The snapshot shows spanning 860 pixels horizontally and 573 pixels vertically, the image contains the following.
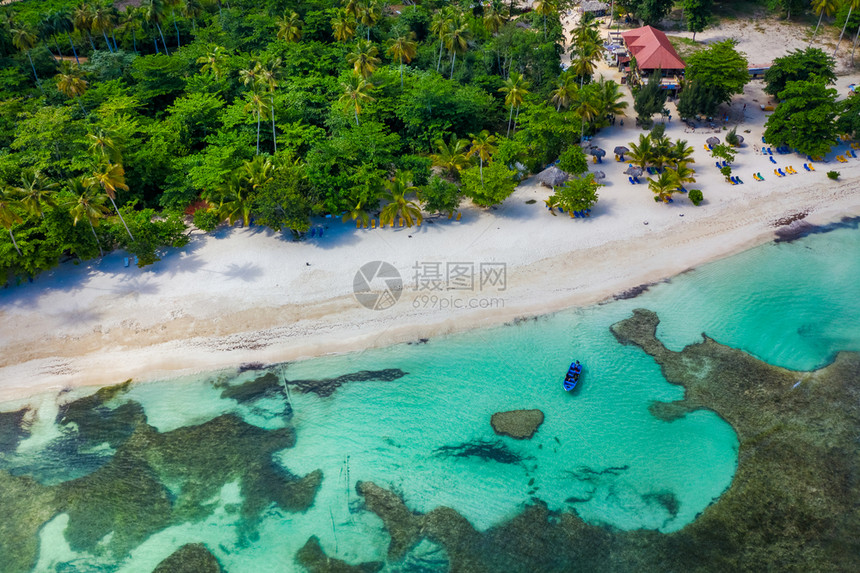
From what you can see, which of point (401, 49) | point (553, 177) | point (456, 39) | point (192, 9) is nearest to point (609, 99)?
point (553, 177)

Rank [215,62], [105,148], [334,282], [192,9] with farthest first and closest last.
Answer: [192,9], [215,62], [105,148], [334,282]

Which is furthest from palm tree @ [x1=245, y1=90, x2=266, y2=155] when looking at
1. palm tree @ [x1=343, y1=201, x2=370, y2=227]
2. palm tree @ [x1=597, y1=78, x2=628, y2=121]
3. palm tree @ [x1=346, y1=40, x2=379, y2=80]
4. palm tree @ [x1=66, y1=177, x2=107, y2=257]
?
palm tree @ [x1=597, y1=78, x2=628, y2=121]

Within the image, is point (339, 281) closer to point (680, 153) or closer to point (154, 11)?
point (680, 153)

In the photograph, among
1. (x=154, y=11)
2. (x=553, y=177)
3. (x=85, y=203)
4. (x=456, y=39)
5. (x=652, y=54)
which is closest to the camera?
(x=85, y=203)

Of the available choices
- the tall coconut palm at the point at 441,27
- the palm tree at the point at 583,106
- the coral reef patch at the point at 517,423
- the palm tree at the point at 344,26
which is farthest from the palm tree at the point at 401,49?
the coral reef patch at the point at 517,423

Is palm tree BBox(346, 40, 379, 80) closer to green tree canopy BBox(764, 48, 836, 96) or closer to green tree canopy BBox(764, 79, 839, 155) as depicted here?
green tree canopy BBox(764, 79, 839, 155)

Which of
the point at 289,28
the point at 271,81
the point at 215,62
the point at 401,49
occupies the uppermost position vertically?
the point at 289,28

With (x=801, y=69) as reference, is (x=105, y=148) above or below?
below
